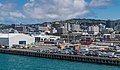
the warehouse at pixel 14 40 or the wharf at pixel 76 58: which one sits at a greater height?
the warehouse at pixel 14 40

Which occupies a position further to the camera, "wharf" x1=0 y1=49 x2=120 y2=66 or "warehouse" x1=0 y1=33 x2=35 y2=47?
"warehouse" x1=0 y1=33 x2=35 y2=47

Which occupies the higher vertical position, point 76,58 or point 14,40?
point 14,40

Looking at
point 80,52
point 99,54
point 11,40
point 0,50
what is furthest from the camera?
point 11,40

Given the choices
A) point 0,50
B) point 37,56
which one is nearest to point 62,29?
point 0,50

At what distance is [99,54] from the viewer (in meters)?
34.7

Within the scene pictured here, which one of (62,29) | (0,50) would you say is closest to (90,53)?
(0,50)

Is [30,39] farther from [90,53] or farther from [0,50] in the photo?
[90,53]

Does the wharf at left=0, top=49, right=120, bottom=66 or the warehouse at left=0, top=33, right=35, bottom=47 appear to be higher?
the warehouse at left=0, top=33, right=35, bottom=47

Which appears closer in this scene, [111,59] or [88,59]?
[111,59]

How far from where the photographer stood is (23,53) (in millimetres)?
41062

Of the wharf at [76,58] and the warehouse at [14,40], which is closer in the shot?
the wharf at [76,58]

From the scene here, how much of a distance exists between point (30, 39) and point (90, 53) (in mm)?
21161

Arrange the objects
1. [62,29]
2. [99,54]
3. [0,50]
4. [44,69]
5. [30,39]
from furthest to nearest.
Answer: [62,29]
[30,39]
[0,50]
[99,54]
[44,69]

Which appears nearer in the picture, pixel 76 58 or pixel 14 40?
pixel 76 58
